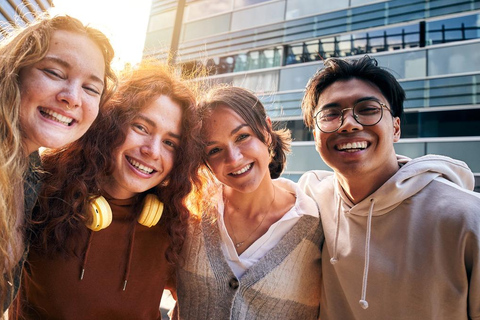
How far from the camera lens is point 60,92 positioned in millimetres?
1650

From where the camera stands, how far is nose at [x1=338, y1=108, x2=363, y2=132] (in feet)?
6.73

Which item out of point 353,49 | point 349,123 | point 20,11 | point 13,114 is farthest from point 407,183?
point 353,49

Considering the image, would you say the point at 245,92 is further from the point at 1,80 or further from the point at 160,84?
the point at 1,80

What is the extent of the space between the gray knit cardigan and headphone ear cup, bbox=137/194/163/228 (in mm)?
331

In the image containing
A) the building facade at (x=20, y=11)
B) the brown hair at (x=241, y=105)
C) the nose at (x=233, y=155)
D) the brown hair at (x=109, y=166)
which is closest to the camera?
the building facade at (x=20, y=11)

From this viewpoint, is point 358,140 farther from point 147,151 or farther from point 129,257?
point 129,257

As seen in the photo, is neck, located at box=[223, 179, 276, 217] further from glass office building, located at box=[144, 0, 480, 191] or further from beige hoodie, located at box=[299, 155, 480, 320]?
glass office building, located at box=[144, 0, 480, 191]

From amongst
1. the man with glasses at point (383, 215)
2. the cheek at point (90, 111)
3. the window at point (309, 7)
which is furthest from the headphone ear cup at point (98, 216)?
the window at point (309, 7)

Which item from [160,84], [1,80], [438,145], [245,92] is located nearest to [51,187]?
[1,80]

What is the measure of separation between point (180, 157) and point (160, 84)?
1.63 ft

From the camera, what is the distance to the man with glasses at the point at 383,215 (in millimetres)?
1672

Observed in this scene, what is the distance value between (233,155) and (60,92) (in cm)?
112

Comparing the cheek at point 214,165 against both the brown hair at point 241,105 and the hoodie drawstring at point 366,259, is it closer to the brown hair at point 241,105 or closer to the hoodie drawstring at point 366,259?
the brown hair at point 241,105

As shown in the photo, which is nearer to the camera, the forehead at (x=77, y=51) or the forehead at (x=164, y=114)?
the forehead at (x=77, y=51)
